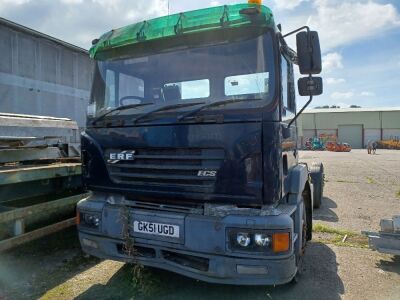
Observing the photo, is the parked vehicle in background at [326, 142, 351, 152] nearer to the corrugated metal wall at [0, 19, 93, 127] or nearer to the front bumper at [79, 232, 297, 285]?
the corrugated metal wall at [0, 19, 93, 127]

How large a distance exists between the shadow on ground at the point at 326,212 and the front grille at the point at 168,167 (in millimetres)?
4411

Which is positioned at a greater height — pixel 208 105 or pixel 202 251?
pixel 208 105

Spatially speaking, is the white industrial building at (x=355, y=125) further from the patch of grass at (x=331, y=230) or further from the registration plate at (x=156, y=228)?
the registration plate at (x=156, y=228)

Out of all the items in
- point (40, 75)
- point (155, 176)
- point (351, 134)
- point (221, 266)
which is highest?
point (351, 134)

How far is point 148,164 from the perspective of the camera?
3.25 m

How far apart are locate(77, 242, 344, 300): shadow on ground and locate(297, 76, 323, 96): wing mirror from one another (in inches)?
76.8

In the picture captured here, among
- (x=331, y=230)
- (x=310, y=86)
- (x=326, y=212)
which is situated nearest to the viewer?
(x=310, y=86)

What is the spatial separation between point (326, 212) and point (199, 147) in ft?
17.0

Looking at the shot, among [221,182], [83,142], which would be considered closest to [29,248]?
[83,142]

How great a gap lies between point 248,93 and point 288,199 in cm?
110

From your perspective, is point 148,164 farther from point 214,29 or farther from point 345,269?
point 345,269

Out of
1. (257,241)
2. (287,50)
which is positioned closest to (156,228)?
(257,241)

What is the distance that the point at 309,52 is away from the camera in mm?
3172

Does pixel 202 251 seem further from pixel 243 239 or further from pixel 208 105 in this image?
pixel 208 105
